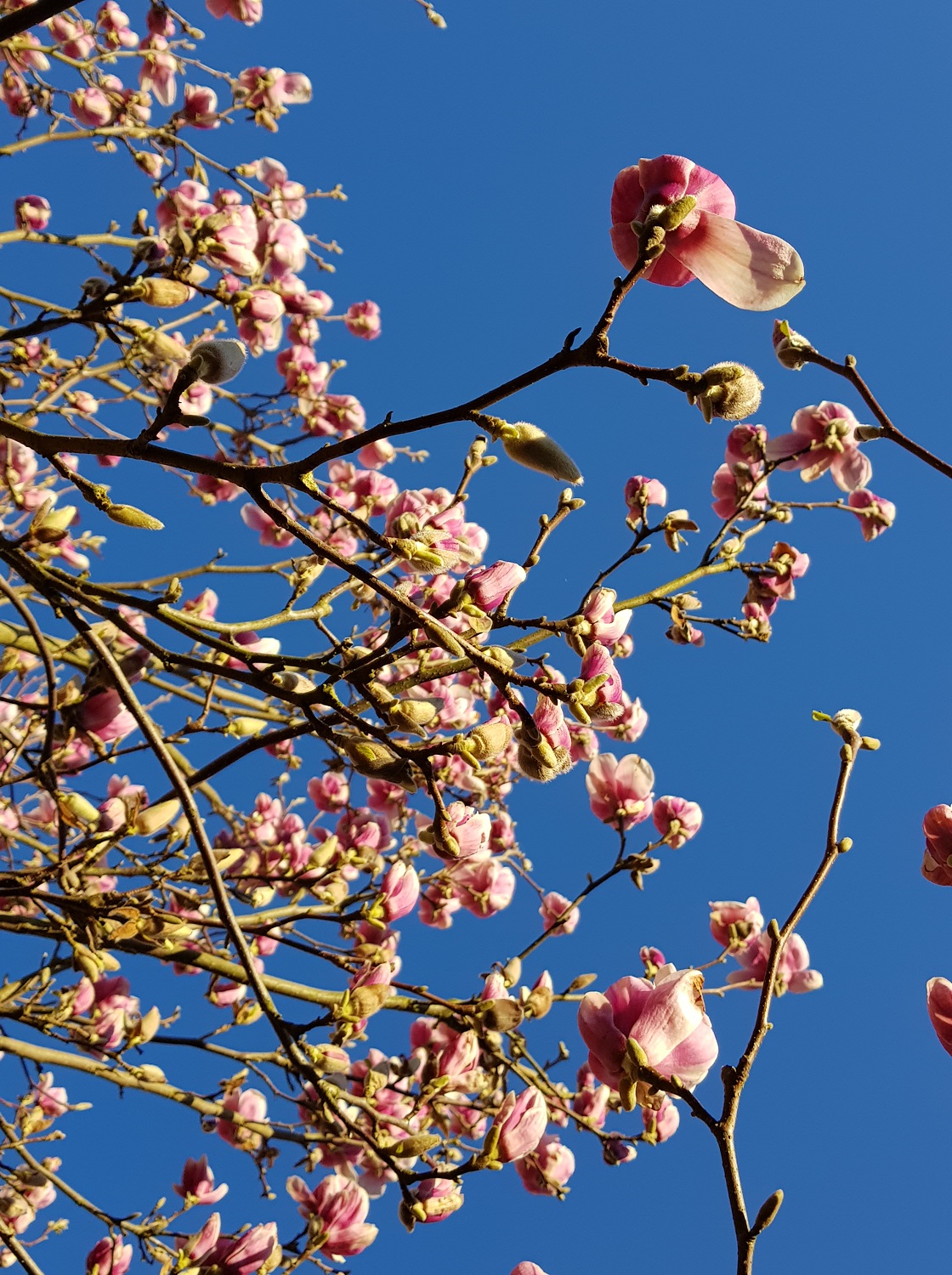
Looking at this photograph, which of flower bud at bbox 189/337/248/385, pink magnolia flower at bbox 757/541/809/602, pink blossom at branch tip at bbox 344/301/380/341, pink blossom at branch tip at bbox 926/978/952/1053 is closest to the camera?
flower bud at bbox 189/337/248/385

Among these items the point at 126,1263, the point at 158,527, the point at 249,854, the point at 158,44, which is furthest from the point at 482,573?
the point at 158,44

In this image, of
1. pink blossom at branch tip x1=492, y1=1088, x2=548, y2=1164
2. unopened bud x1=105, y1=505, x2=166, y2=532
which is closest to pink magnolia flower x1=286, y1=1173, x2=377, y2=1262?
pink blossom at branch tip x1=492, y1=1088, x2=548, y2=1164

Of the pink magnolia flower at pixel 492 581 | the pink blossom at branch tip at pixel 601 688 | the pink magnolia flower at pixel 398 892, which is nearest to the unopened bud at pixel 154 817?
the pink magnolia flower at pixel 398 892

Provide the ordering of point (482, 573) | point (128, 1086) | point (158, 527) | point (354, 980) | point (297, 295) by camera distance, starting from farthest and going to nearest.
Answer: point (297, 295) < point (128, 1086) < point (354, 980) < point (482, 573) < point (158, 527)

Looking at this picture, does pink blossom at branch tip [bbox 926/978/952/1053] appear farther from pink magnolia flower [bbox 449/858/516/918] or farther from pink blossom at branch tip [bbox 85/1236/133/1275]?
pink blossom at branch tip [bbox 85/1236/133/1275]

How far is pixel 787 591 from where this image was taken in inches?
104

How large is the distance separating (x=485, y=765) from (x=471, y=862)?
0.30 metres

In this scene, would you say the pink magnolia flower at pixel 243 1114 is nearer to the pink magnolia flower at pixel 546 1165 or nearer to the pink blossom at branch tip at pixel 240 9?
the pink magnolia flower at pixel 546 1165

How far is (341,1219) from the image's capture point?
6.63 ft

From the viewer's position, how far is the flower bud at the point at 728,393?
3.13 feet

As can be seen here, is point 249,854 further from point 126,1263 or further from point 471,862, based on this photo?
point 126,1263

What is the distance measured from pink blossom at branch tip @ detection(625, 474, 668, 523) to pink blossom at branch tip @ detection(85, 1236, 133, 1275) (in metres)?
2.14

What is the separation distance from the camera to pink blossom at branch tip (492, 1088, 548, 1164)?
4.76ft

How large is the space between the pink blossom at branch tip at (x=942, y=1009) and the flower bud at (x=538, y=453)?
36.3 inches
